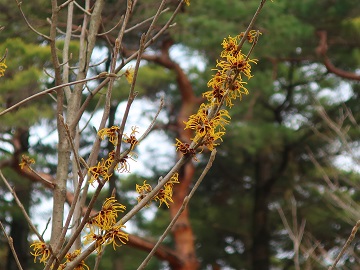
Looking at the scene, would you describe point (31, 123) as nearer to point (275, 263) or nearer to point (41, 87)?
point (41, 87)

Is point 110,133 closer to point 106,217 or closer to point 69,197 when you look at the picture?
point 106,217

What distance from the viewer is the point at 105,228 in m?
1.44

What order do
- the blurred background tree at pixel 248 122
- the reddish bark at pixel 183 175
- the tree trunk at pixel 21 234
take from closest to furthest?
1. the blurred background tree at pixel 248 122
2. the reddish bark at pixel 183 175
3. the tree trunk at pixel 21 234

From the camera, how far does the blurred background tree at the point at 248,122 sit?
617 cm

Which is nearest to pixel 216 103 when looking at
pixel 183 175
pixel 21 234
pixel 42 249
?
pixel 42 249

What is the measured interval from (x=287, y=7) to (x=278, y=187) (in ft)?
12.0

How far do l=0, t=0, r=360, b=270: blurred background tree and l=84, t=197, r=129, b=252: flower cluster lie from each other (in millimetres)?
3829

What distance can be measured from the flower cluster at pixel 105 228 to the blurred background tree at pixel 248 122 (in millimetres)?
3829

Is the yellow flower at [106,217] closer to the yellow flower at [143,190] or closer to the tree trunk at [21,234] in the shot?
the yellow flower at [143,190]

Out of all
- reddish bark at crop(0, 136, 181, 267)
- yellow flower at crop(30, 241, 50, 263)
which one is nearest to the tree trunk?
reddish bark at crop(0, 136, 181, 267)

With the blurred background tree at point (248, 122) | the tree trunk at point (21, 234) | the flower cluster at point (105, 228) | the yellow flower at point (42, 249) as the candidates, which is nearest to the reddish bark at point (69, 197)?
the blurred background tree at point (248, 122)

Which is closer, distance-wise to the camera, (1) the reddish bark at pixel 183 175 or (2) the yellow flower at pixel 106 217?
(2) the yellow flower at pixel 106 217

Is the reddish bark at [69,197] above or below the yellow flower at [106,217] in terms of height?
above

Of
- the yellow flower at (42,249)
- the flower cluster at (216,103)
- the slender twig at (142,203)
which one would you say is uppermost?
the flower cluster at (216,103)
